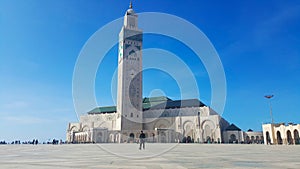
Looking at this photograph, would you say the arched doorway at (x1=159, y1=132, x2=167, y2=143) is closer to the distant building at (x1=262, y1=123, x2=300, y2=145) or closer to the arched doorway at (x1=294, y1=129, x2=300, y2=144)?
the distant building at (x1=262, y1=123, x2=300, y2=145)

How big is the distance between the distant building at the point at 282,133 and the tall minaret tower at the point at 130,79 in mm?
36908

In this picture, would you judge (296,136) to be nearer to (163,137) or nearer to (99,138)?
(163,137)

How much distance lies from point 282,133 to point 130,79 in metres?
44.3

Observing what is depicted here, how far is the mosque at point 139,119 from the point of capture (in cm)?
6062

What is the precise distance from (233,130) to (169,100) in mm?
25657

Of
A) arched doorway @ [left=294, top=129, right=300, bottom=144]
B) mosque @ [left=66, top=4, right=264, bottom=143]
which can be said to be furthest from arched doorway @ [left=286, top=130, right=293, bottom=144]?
mosque @ [left=66, top=4, right=264, bottom=143]

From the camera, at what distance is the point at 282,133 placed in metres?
36.2

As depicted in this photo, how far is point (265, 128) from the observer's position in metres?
40.4

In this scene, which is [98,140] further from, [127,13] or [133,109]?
[127,13]

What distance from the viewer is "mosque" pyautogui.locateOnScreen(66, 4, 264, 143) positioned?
60.6m

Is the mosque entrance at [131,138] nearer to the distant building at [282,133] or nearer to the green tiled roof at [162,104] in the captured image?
the green tiled roof at [162,104]

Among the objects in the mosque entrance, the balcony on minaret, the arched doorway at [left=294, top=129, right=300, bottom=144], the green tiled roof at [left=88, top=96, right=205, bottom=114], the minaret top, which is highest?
the minaret top

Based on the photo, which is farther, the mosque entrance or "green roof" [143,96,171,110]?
"green roof" [143,96,171,110]

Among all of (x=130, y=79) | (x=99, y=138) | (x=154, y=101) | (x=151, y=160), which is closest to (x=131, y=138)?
(x=99, y=138)
